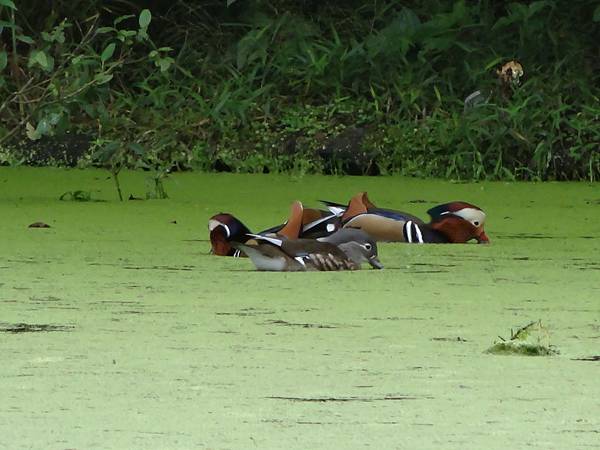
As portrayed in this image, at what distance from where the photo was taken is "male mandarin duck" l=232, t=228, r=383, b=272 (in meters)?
4.12

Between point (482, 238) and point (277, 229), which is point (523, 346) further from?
point (482, 238)

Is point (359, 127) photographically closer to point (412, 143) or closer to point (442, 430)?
point (412, 143)

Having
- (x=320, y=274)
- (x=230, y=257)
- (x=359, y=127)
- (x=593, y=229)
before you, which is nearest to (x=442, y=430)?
(x=320, y=274)

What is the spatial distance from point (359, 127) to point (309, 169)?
43cm

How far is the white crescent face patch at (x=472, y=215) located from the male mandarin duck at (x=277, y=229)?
0.37m

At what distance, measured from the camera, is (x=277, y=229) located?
14.8ft

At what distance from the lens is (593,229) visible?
521cm

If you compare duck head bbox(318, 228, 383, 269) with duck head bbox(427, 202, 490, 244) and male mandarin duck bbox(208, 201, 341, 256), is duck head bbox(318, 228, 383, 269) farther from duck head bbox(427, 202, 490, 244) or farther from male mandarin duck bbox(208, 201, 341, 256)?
duck head bbox(427, 202, 490, 244)

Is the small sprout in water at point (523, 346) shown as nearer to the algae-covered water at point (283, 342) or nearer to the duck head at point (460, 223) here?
the algae-covered water at point (283, 342)

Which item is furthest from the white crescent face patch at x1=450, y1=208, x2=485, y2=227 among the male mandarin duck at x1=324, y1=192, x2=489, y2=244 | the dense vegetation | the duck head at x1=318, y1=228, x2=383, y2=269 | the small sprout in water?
the dense vegetation

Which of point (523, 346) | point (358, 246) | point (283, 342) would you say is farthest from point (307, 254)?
point (523, 346)

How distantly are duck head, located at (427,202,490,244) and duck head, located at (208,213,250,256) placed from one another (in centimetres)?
65

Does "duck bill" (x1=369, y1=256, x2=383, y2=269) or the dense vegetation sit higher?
the dense vegetation

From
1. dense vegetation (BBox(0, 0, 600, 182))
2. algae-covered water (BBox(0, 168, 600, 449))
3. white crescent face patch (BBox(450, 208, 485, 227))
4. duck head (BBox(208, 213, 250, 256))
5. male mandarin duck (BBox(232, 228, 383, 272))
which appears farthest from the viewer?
dense vegetation (BBox(0, 0, 600, 182))
